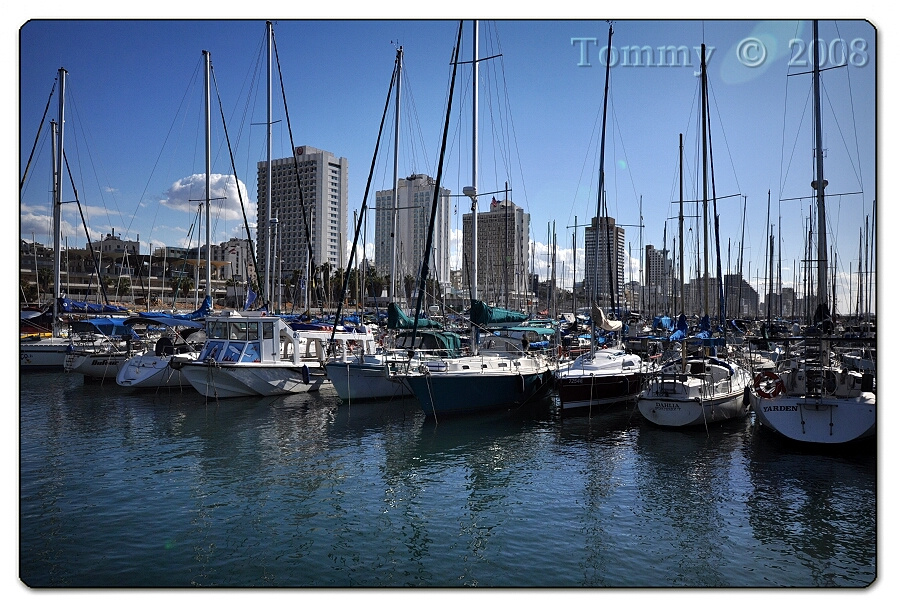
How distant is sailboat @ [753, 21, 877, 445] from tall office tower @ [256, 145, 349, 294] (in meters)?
29.9

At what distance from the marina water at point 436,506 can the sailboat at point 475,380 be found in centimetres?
66

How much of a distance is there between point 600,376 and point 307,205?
49.9 meters

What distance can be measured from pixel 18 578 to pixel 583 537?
6.90m

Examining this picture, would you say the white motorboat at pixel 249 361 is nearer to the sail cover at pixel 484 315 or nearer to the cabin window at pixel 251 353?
Answer: the cabin window at pixel 251 353

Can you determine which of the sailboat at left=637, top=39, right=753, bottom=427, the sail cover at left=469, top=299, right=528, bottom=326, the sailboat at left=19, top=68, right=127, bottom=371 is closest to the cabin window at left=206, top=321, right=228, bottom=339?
the sailboat at left=19, top=68, right=127, bottom=371

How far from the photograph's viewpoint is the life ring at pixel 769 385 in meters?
15.8

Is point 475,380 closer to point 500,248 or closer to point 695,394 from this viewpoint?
point 695,394

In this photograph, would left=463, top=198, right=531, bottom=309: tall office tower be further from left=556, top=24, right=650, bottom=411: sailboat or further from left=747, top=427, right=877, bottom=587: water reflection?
left=747, top=427, right=877, bottom=587: water reflection

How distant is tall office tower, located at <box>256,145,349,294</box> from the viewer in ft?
168

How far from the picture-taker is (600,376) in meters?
20.6

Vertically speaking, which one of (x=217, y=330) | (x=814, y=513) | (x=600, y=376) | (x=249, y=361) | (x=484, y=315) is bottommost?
(x=814, y=513)

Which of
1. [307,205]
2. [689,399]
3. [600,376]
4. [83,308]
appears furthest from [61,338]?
[307,205]

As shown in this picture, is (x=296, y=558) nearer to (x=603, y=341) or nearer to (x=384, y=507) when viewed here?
(x=384, y=507)
